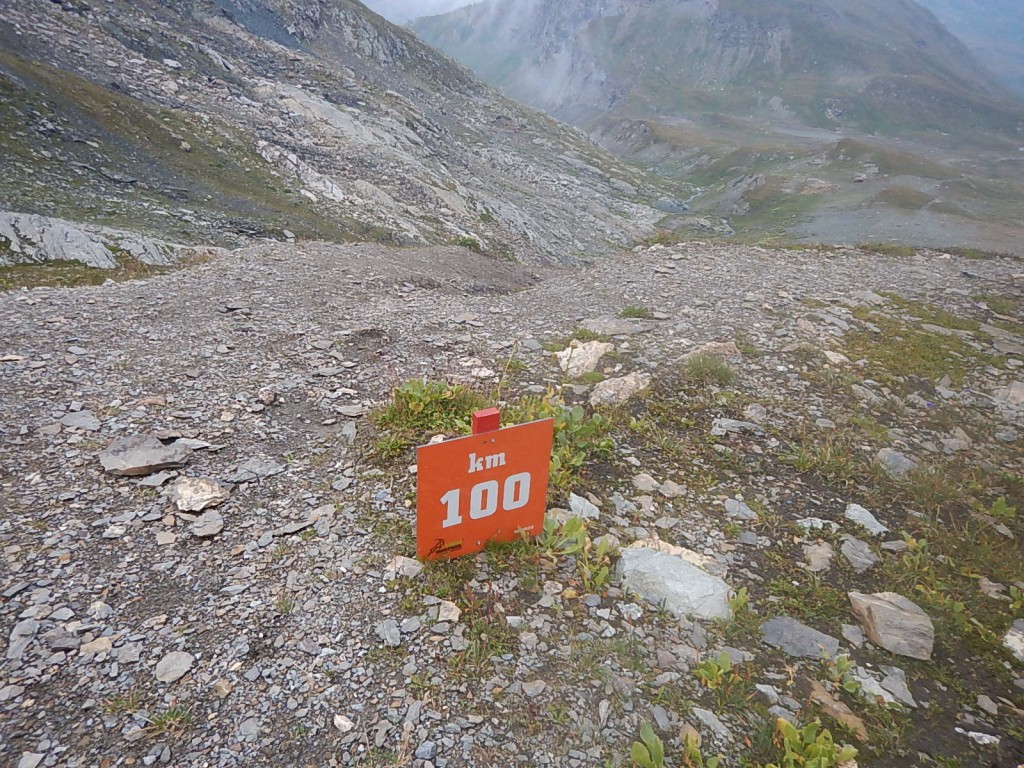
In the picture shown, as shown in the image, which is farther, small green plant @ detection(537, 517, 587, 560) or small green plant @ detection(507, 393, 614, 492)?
small green plant @ detection(507, 393, 614, 492)

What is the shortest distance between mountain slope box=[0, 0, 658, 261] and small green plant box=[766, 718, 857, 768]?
62.2 feet

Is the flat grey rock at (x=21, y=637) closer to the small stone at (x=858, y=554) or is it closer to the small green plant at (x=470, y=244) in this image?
the small stone at (x=858, y=554)

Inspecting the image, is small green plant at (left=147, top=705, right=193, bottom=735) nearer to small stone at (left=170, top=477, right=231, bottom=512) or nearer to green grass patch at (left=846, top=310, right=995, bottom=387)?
small stone at (left=170, top=477, right=231, bottom=512)

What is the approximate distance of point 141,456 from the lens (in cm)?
536

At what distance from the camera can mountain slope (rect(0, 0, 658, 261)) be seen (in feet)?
62.4

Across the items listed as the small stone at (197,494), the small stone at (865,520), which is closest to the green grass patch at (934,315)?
the small stone at (865,520)

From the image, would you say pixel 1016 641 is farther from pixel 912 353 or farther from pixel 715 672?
pixel 912 353

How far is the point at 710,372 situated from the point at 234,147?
98.2 ft

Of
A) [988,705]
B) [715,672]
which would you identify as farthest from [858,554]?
[715,672]

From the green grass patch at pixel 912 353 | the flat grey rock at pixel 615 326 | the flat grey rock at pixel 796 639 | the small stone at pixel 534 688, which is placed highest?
the green grass patch at pixel 912 353

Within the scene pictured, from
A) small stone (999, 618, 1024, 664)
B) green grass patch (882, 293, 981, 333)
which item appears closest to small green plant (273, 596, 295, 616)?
small stone (999, 618, 1024, 664)

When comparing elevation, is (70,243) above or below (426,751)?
below

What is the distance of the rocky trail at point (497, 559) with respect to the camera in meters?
3.27

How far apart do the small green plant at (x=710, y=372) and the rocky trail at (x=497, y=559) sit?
0.16 feet
